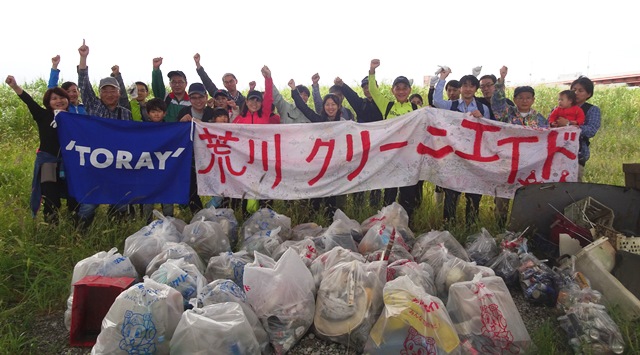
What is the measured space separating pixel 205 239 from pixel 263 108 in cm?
192

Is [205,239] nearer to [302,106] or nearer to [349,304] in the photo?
[349,304]

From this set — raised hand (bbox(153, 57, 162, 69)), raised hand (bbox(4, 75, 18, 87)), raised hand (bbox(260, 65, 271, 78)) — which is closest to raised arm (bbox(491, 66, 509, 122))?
raised hand (bbox(260, 65, 271, 78))

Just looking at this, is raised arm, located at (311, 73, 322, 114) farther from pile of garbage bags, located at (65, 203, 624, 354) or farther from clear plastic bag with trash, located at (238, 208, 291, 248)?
pile of garbage bags, located at (65, 203, 624, 354)

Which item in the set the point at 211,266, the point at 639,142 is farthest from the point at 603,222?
the point at 639,142

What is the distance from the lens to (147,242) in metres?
3.42

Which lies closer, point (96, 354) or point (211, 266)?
point (96, 354)

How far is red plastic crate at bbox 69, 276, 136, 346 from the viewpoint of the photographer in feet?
8.96

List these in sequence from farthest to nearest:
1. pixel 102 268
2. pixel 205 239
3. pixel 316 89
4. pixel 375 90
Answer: pixel 316 89, pixel 375 90, pixel 205 239, pixel 102 268

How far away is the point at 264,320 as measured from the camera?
2686 mm

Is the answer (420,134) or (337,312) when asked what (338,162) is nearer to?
(420,134)

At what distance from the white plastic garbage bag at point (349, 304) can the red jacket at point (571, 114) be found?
3480 mm

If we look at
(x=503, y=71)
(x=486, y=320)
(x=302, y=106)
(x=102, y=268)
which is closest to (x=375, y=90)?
(x=302, y=106)

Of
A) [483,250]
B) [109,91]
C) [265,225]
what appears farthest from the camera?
[109,91]

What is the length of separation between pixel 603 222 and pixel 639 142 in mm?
8233
